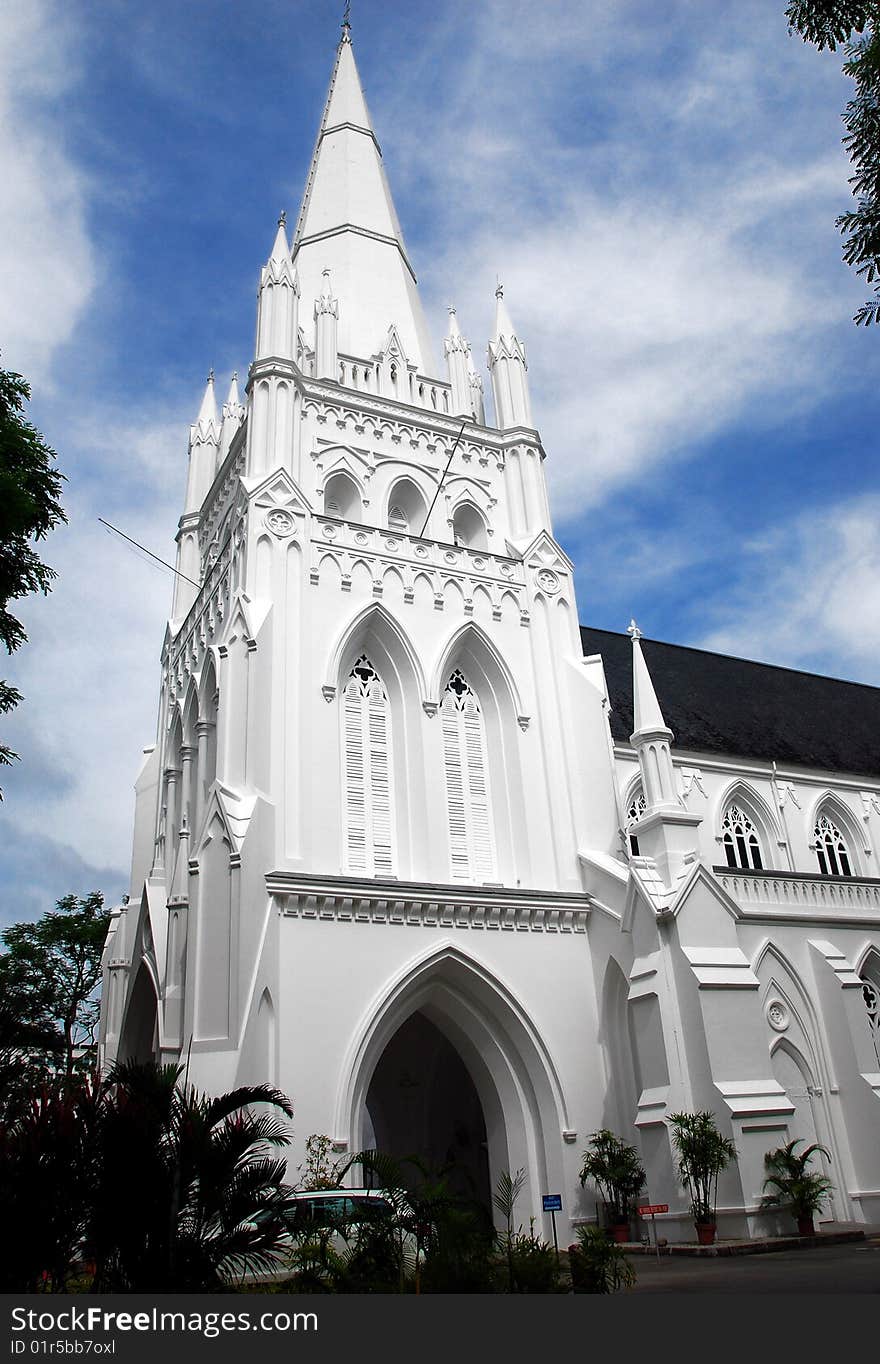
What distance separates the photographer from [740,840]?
91.9ft

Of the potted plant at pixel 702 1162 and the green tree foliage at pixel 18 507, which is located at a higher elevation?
the green tree foliage at pixel 18 507

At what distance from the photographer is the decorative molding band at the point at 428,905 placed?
17391mm

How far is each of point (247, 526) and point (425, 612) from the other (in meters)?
3.97

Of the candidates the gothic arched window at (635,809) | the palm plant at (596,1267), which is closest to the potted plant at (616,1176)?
the palm plant at (596,1267)

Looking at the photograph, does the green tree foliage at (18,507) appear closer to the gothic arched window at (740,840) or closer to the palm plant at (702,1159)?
the palm plant at (702,1159)

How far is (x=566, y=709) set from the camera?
22.2 metres

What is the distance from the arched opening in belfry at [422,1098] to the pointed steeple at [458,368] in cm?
1471

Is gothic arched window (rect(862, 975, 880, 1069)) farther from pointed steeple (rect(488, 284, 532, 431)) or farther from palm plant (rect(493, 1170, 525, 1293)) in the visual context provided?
pointed steeple (rect(488, 284, 532, 431))

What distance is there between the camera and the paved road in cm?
1019

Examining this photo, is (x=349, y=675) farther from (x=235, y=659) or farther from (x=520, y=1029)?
(x=520, y=1029)

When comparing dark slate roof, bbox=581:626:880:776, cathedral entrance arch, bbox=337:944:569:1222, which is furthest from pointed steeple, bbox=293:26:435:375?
cathedral entrance arch, bbox=337:944:569:1222

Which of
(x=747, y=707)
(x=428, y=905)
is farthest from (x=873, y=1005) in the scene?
(x=747, y=707)

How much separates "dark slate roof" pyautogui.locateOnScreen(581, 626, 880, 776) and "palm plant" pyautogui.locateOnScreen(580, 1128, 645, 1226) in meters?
11.7

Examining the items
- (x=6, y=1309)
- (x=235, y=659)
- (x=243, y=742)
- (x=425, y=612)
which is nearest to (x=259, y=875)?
(x=243, y=742)
